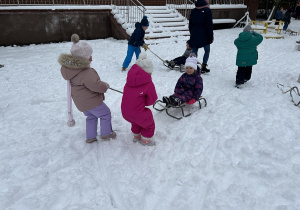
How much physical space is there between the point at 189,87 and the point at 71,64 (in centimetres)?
227

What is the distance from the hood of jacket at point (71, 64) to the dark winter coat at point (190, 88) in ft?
6.21

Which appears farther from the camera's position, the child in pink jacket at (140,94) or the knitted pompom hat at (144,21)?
the knitted pompom hat at (144,21)

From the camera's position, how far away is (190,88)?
4.14m

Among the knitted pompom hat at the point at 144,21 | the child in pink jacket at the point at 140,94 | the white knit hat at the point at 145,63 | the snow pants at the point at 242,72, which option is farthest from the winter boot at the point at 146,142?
the knitted pompom hat at the point at 144,21

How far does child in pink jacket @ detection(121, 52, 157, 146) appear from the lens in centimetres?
276

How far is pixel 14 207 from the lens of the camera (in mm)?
2277

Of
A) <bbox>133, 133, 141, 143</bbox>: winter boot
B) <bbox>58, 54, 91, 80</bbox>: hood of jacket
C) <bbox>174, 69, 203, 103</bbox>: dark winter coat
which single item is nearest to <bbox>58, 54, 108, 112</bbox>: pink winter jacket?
<bbox>58, 54, 91, 80</bbox>: hood of jacket

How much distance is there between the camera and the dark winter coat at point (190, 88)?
13.2ft

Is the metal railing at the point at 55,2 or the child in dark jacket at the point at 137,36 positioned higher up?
the metal railing at the point at 55,2

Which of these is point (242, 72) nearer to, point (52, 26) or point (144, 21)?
point (144, 21)

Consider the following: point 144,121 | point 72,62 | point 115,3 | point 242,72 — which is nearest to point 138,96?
point 144,121

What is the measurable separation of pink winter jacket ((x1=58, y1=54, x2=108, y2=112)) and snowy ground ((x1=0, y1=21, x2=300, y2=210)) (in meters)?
0.77

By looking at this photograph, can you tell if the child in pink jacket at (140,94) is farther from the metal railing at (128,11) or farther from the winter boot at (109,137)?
the metal railing at (128,11)

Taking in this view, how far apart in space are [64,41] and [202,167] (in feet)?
30.5
